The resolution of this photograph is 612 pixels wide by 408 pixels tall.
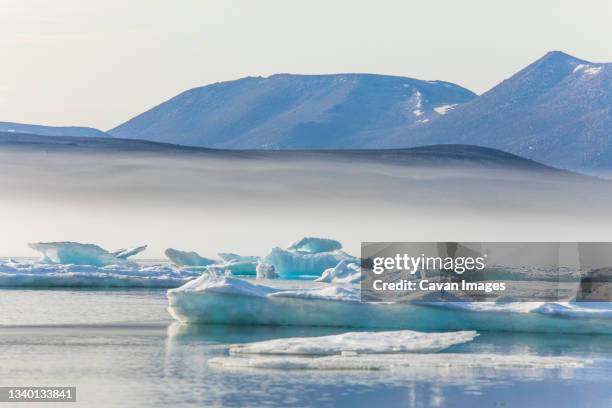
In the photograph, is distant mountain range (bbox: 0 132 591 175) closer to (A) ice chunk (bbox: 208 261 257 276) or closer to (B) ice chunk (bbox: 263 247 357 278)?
(A) ice chunk (bbox: 208 261 257 276)

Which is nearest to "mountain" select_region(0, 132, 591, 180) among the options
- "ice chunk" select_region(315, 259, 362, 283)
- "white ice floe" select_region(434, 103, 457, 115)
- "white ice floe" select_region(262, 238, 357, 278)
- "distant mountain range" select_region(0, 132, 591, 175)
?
"distant mountain range" select_region(0, 132, 591, 175)

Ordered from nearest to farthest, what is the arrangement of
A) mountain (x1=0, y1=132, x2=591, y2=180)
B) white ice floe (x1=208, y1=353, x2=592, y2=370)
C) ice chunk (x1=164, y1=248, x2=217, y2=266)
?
white ice floe (x1=208, y1=353, x2=592, y2=370) → ice chunk (x1=164, y1=248, x2=217, y2=266) → mountain (x1=0, y1=132, x2=591, y2=180)

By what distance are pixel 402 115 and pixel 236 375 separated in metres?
49.7

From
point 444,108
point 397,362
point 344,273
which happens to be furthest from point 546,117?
point 397,362

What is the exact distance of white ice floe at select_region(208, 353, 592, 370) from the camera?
14164 mm

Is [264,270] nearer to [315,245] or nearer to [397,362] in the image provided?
[315,245]

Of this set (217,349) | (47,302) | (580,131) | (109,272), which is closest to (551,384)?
(217,349)

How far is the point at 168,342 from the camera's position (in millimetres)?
17156

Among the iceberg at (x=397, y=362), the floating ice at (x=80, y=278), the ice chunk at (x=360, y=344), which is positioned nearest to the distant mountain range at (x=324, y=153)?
the floating ice at (x=80, y=278)

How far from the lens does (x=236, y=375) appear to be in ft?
45.2

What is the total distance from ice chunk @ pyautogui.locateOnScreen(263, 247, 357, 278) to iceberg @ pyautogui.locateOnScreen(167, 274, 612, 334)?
15941 millimetres

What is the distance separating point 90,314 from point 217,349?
225 inches

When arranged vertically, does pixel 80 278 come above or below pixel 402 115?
below

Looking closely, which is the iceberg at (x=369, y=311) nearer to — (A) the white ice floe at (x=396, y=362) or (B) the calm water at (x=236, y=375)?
(B) the calm water at (x=236, y=375)
